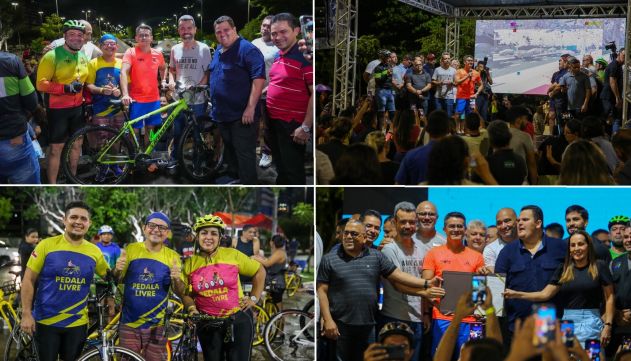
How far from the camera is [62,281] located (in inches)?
213

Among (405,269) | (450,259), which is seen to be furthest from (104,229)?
(450,259)

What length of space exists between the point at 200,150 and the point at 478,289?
1982 millimetres

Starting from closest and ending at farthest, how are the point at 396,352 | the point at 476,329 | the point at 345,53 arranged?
the point at 396,352 → the point at 476,329 → the point at 345,53

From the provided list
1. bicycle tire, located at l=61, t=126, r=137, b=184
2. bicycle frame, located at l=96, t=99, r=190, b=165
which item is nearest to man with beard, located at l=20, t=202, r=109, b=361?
bicycle tire, located at l=61, t=126, r=137, b=184

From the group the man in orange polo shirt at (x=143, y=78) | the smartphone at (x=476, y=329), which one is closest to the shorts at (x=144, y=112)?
the man in orange polo shirt at (x=143, y=78)

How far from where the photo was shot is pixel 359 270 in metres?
5.34

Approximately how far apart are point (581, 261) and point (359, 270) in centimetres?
131

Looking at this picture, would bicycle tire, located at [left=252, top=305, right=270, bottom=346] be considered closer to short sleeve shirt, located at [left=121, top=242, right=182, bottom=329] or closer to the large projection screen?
short sleeve shirt, located at [left=121, top=242, right=182, bottom=329]

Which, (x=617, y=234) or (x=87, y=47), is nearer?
(x=617, y=234)

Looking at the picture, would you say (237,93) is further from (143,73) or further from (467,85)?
(467,85)

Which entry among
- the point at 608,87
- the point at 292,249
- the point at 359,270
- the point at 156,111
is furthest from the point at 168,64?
the point at 608,87

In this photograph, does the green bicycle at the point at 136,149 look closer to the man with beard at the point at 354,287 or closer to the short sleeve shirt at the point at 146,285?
the short sleeve shirt at the point at 146,285

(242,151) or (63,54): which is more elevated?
(63,54)

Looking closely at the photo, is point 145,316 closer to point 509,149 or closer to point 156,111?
point 156,111
